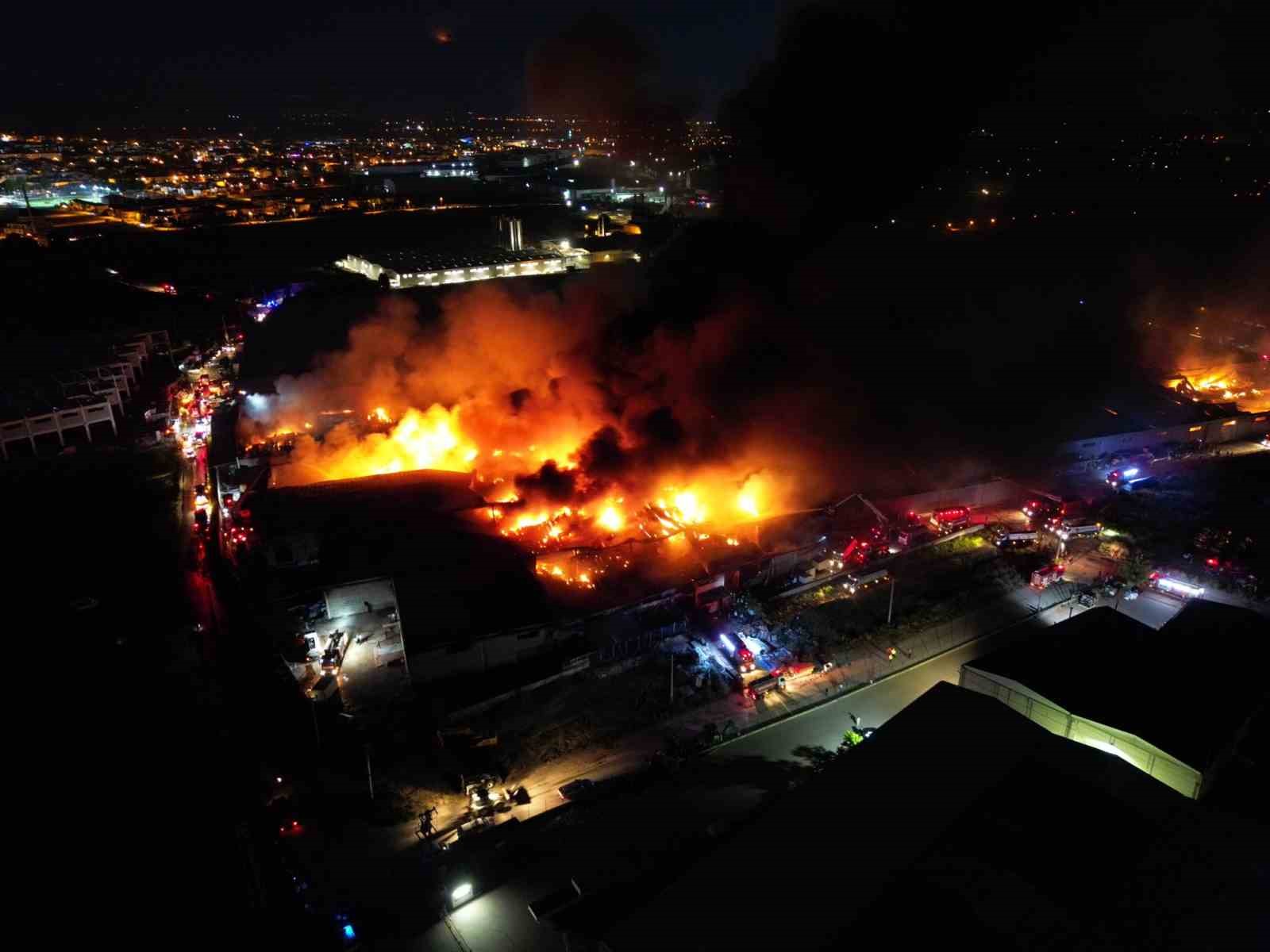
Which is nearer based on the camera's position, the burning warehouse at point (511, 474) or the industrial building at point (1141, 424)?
the burning warehouse at point (511, 474)

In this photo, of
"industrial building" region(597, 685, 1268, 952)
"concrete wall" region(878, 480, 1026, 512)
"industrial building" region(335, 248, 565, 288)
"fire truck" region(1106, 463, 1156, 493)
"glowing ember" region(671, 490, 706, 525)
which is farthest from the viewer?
"industrial building" region(335, 248, 565, 288)

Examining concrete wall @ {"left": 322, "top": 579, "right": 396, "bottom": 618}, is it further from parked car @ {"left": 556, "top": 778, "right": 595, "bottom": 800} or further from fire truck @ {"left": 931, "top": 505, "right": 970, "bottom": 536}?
fire truck @ {"left": 931, "top": 505, "right": 970, "bottom": 536}

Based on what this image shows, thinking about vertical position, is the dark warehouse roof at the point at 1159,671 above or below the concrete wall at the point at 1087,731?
above

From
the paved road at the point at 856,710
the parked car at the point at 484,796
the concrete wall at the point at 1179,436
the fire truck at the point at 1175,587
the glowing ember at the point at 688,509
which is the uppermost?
the concrete wall at the point at 1179,436

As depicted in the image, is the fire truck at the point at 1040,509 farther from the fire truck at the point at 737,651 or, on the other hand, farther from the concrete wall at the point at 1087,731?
the fire truck at the point at 737,651

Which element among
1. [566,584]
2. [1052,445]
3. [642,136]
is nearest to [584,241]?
[642,136]

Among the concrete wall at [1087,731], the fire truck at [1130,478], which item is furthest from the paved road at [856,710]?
the fire truck at [1130,478]

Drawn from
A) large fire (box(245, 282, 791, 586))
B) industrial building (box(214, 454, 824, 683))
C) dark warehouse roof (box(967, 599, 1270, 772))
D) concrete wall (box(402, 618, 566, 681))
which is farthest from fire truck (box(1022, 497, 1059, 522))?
concrete wall (box(402, 618, 566, 681))
